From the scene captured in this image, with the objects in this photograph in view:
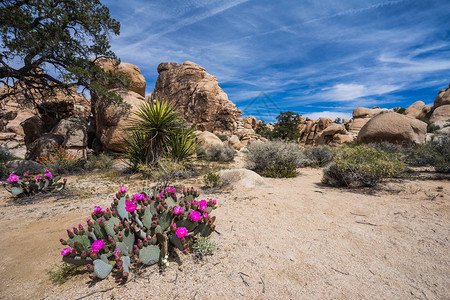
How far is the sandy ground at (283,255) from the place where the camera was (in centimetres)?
185

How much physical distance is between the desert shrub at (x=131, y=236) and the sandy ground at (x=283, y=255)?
0.18 m

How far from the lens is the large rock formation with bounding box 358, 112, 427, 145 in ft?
36.4

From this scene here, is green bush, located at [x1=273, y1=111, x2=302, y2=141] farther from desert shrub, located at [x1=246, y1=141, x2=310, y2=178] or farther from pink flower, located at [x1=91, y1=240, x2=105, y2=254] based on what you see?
pink flower, located at [x1=91, y1=240, x2=105, y2=254]

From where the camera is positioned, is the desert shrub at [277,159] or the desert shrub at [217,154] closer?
the desert shrub at [277,159]

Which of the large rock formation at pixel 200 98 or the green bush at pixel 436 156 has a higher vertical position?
the large rock formation at pixel 200 98

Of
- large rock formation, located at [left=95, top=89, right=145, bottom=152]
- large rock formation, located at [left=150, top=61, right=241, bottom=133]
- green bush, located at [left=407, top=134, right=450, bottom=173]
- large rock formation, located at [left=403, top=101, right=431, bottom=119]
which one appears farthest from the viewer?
large rock formation, located at [left=403, top=101, right=431, bottom=119]

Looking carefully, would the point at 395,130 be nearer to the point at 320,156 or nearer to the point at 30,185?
the point at 320,156

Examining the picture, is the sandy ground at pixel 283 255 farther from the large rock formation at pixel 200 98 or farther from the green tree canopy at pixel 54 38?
the large rock formation at pixel 200 98

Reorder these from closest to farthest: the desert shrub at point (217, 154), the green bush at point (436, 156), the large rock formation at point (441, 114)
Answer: the green bush at point (436, 156)
the desert shrub at point (217, 154)
the large rock formation at point (441, 114)

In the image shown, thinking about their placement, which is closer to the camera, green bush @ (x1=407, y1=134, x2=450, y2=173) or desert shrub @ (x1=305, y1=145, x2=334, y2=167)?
green bush @ (x1=407, y1=134, x2=450, y2=173)

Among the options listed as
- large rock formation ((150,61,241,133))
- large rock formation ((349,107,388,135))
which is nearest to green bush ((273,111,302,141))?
large rock formation ((150,61,241,133))

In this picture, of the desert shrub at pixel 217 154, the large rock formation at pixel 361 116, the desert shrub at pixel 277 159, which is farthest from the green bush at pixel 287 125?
the desert shrub at pixel 277 159

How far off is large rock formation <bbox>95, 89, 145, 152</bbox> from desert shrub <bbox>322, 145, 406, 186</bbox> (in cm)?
998

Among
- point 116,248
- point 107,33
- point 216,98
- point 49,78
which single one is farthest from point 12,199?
point 216,98
